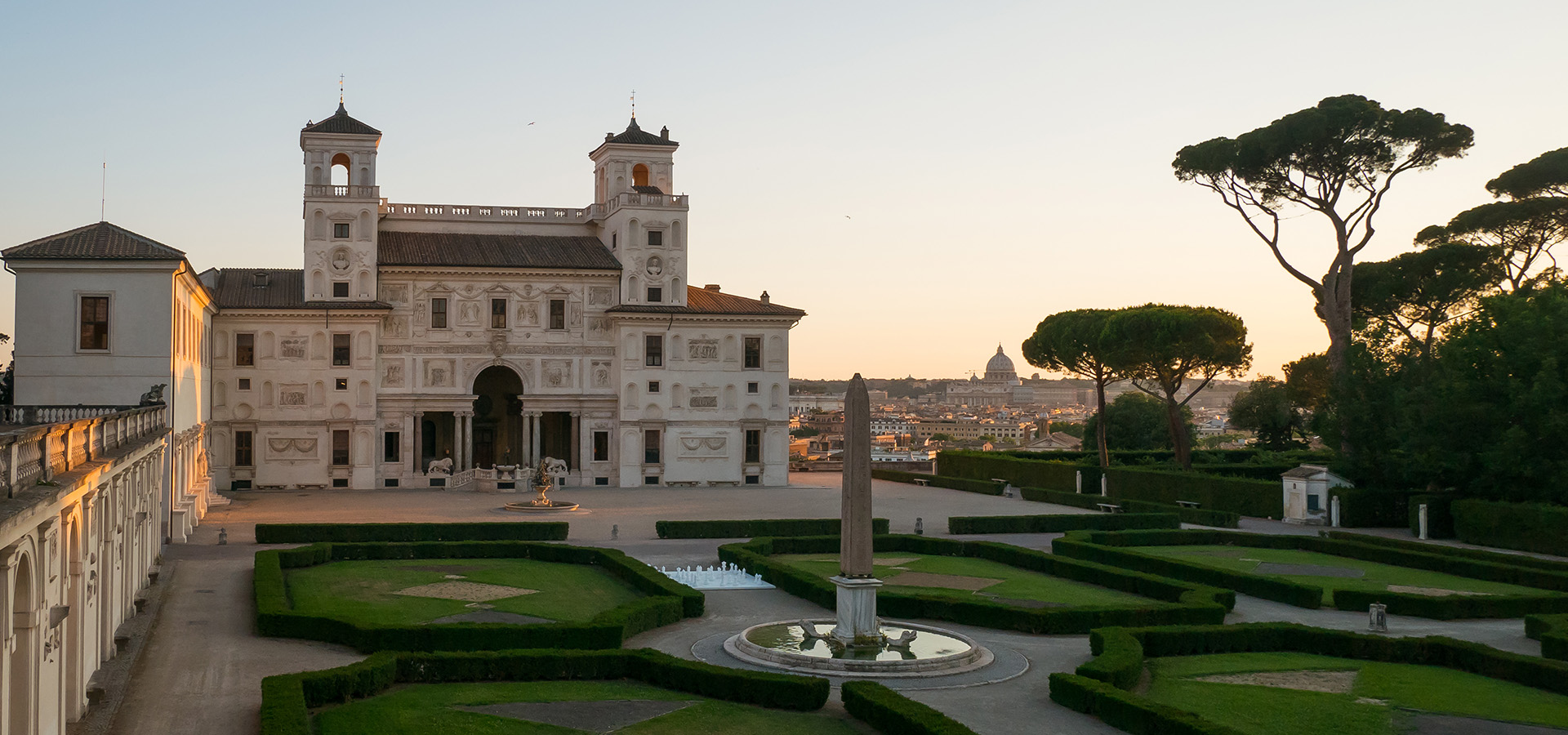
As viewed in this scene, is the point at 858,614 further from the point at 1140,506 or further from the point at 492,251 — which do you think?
the point at 492,251

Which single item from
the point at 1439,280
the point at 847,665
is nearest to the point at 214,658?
the point at 847,665

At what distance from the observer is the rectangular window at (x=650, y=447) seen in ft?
186

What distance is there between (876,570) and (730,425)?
2903 centimetres

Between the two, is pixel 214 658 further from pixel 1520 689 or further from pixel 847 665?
pixel 1520 689

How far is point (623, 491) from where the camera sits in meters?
53.5

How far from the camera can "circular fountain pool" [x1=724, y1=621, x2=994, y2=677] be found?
18.4 m

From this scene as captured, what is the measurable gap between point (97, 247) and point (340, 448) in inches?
845

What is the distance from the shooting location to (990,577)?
28.4 metres

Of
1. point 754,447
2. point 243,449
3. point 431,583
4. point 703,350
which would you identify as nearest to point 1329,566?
point 431,583

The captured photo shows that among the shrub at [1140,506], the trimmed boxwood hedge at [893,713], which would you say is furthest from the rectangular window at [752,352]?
the trimmed boxwood hedge at [893,713]

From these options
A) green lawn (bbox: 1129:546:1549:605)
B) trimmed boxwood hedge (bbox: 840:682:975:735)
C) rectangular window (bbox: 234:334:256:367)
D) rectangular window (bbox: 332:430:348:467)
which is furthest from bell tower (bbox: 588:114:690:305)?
trimmed boxwood hedge (bbox: 840:682:975:735)

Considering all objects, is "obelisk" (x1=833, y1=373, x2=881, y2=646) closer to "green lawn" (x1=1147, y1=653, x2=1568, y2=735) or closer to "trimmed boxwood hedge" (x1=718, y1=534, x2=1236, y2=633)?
"trimmed boxwood hedge" (x1=718, y1=534, x2=1236, y2=633)

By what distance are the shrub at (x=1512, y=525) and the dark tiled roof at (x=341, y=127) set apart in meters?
42.7

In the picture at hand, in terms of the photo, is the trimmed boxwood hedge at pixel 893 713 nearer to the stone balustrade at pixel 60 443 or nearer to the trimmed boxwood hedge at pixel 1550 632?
the stone balustrade at pixel 60 443
